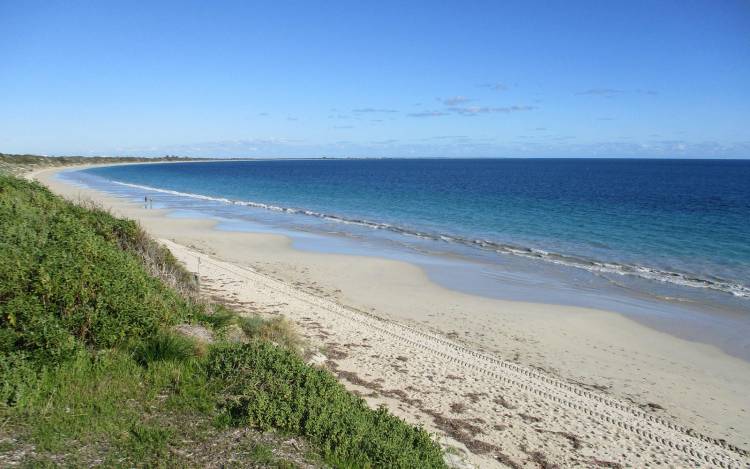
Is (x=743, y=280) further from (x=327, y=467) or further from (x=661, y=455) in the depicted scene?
(x=327, y=467)

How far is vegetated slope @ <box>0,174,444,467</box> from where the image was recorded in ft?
14.9

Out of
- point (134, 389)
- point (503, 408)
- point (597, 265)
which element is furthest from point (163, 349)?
point (597, 265)

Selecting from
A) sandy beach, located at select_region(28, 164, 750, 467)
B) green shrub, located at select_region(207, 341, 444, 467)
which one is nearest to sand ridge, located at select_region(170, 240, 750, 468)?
sandy beach, located at select_region(28, 164, 750, 467)

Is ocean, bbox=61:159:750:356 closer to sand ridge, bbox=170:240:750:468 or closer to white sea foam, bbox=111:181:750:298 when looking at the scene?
white sea foam, bbox=111:181:750:298

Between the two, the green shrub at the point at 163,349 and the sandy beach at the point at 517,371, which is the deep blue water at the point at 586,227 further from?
the green shrub at the point at 163,349

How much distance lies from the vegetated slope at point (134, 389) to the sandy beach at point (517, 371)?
5.77ft

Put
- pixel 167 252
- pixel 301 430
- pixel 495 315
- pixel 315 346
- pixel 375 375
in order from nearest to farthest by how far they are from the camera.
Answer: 1. pixel 301 430
2. pixel 375 375
3. pixel 315 346
4. pixel 167 252
5. pixel 495 315

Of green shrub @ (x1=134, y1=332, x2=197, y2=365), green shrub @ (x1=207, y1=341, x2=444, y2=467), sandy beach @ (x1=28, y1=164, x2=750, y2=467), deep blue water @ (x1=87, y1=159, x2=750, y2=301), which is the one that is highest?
green shrub @ (x1=134, y1=332, x2=197, y2=365)

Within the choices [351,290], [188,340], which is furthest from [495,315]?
[188,340]

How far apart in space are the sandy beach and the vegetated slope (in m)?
1.76

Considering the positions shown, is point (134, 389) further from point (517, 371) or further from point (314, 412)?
point (517, 371)

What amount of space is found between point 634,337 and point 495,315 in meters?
3.39

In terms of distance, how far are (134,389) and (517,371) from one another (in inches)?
278

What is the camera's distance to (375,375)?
9.01m
